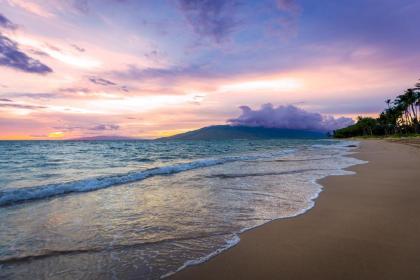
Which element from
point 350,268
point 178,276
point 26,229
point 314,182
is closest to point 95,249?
point 178,276

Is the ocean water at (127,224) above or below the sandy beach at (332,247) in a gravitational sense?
above

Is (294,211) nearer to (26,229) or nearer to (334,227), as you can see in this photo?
(334,227)

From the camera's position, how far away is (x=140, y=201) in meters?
8.70

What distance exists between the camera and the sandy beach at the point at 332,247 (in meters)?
3.76

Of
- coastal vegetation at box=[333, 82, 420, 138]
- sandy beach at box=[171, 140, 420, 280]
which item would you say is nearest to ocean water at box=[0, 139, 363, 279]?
sandy beach at box=[171, 140, 420, 280]

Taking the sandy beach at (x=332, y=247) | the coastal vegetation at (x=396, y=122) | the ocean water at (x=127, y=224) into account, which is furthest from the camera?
the coastal vegetation at (x=396, y=122)

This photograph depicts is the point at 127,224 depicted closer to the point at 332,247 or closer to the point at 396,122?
the point at 332,247

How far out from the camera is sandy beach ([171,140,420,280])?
A: 3756 mm

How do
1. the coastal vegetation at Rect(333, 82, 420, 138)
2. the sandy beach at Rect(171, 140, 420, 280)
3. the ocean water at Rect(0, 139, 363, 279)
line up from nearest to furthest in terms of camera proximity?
1. the sandy beach at Rect(171, 140, 420, 280)
2. the ocean water at Rect(0, 139, 363, 279)
3. the coastal vegetation at Rect(333, 82, 420, 138)

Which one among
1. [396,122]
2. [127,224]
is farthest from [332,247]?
[396,122]

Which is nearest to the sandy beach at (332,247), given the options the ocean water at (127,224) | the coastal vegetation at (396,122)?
the ocean water at (127,224)

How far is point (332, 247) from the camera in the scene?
460 centimetres

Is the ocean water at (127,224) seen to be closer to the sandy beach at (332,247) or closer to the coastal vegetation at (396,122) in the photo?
the sandy beach at (332,247)

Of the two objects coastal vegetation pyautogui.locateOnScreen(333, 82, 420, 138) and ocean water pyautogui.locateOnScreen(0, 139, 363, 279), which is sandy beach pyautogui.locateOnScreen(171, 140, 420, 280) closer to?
ocean water pyautogui.locateOnScreen(0, 139, 363, 279)
